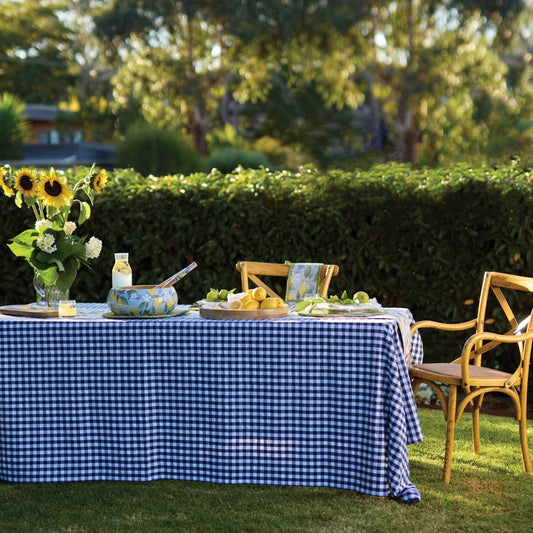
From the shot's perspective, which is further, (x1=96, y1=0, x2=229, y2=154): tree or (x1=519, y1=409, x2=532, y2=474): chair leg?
(x1=96, y1=0, x2=229, y2=154): tree

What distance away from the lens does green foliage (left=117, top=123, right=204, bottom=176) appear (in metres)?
15.9

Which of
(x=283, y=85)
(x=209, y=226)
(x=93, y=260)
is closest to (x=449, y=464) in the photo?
(x=209, y=226)

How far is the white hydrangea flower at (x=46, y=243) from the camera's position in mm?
3297

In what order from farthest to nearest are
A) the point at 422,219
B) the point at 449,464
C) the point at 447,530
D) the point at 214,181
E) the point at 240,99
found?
the point at 240,99 < the point at 214,181 < the point at 422,219 < the point at 449,464 < the point at 447,530

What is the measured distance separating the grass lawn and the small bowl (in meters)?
0.77

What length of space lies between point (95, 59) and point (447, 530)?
110 feet

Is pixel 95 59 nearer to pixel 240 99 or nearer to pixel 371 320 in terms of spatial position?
pixel 240 99

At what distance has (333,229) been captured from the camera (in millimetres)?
5160

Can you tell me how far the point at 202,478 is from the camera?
3.18 m

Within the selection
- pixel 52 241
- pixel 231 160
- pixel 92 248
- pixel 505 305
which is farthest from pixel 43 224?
pixel 231 160

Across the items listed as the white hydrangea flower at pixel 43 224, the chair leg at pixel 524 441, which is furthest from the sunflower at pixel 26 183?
the chair leg at pixel 524 441

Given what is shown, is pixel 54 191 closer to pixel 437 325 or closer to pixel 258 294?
pixel 258 294

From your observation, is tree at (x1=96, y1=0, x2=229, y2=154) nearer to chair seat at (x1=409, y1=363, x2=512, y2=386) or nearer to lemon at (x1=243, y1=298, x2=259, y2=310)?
chair seat at (x1=409, y1=363, x2=512, y2=386)

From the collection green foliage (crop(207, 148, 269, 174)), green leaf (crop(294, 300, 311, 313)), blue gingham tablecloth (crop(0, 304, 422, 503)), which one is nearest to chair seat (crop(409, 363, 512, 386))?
blue gingham tablecloth (crop(0, 304, 422, 503))
